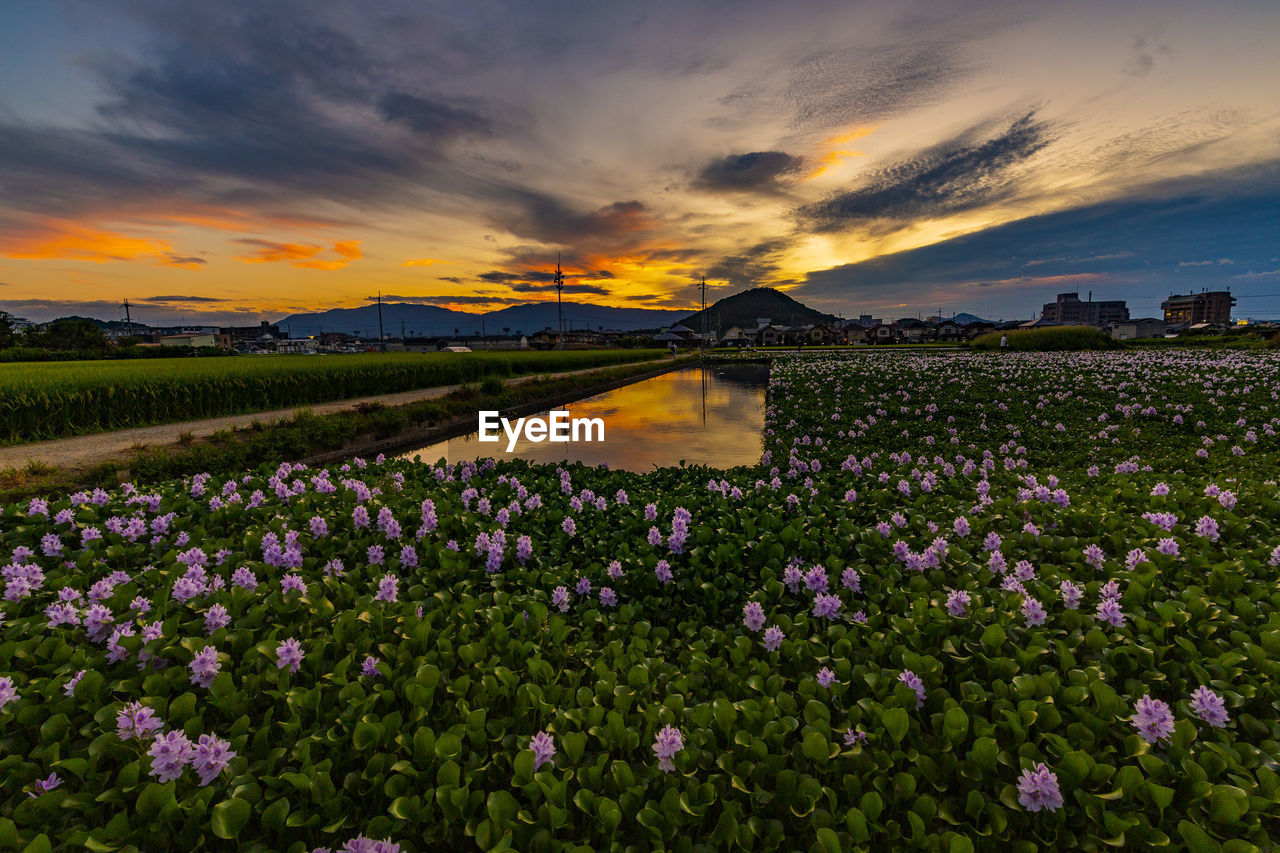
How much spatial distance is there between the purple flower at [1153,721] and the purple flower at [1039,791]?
1.87ft

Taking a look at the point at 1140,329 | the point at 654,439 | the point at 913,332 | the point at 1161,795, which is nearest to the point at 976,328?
the point at 913,332

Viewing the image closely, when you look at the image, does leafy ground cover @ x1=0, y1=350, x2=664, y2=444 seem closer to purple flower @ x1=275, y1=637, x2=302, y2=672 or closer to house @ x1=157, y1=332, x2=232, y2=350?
purple flower @ x1=275, y1=637, x2=302, y2=672

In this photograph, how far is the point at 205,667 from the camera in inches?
92.7

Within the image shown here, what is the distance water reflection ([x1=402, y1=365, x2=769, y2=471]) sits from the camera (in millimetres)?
10242

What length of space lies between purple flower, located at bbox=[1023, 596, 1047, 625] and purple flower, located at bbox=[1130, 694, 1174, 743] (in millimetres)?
698

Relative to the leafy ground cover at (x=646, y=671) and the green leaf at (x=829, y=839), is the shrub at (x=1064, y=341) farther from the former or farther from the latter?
the green leaf at (x=829, y=839)

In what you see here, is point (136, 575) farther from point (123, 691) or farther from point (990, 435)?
point (990, 435)

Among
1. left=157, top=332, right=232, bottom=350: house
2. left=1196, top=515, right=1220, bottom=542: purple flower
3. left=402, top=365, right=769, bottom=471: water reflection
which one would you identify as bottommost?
left=402, top=365, right=769, bottom=471: water reflection

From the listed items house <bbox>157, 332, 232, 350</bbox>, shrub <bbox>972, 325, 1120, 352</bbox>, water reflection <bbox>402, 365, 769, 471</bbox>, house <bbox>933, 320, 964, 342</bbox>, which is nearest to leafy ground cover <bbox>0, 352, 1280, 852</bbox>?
water reflection <bbox>402, 365, 769, 471</bbox>

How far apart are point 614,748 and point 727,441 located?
9.70m

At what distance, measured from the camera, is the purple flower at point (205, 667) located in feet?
7.70

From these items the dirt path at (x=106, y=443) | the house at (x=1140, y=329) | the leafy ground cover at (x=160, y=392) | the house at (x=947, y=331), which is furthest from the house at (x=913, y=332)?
the dirt path at (x=106, y=443)

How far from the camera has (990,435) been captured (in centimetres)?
877

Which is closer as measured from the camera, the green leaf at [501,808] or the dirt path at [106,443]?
the green leaf at [501,808]
